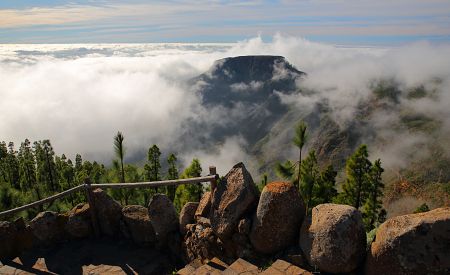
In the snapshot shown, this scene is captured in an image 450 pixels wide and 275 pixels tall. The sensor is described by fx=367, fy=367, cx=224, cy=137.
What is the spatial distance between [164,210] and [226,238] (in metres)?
3.03

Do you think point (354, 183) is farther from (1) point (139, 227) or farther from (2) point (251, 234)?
(2) point (251, 234)

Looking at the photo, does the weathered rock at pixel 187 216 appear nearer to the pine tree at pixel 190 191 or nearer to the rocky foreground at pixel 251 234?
the rocky foreground at pixel 251 234

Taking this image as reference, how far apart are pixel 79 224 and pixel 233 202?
686 centimetres

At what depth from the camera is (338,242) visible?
26.7 ft

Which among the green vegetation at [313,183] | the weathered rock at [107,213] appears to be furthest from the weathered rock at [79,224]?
the green vegetation at [313,183]

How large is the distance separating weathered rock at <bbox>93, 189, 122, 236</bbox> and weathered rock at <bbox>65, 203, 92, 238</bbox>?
45cm

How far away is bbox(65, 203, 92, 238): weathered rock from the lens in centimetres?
1369

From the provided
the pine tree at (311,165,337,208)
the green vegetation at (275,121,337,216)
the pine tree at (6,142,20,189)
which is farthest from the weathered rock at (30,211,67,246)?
the pine tree at (6,142,20,189)

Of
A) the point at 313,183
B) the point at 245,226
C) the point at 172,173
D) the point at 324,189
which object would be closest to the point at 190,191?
the point at 172,173

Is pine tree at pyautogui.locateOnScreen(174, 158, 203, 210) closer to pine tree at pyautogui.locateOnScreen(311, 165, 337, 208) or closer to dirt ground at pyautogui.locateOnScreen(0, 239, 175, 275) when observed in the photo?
→ pine tree at pyautogui.locateOnScreen(311, 165, 337, 208)

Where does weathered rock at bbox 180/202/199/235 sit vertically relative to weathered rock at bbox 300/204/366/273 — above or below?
below

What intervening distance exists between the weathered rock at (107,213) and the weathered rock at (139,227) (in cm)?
44

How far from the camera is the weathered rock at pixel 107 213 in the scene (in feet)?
44.8

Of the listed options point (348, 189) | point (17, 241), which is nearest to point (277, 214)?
point (17, 241)
